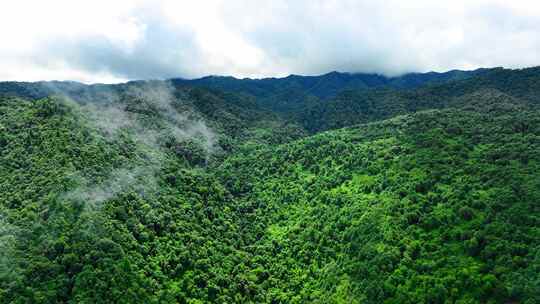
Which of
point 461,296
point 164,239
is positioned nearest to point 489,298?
point 461,296

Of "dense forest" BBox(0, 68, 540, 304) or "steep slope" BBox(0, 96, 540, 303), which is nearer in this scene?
"dense forest" BBox(0, 68, 540, 304)

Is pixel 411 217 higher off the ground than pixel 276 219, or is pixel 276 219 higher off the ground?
pixel 411 217

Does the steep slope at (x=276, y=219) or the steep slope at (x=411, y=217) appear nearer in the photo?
the steep slope at (x=411, y=217)

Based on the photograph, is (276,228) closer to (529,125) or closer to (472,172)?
(472,172)

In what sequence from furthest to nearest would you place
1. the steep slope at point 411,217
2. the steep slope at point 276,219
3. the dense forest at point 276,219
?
the steep slope at point 276,219, the dense forest at point 276,219, the steep slope at point 411,217

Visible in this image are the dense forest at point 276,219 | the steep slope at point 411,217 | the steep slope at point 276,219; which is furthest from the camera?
the steep slope at point 276,219

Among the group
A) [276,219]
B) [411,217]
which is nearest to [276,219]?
[276,219]

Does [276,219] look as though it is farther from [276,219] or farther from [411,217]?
[411,217]

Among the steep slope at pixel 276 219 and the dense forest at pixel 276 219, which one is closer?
the dense forest at pixel 276 219
